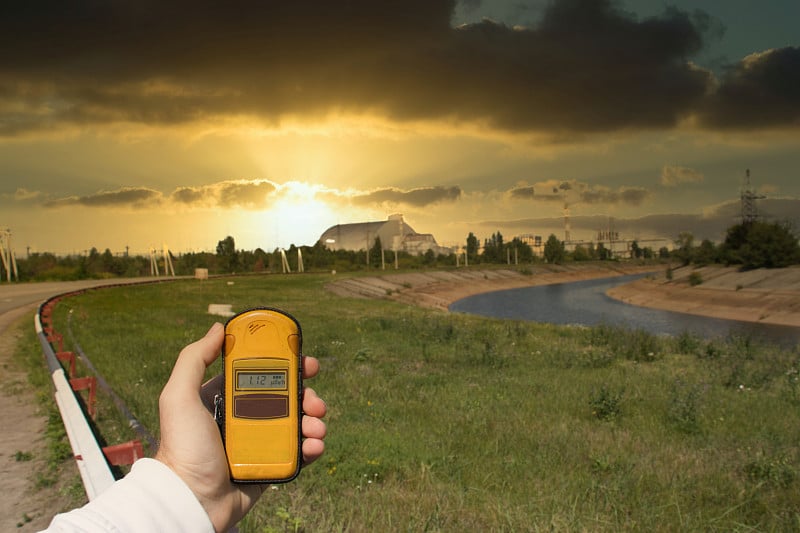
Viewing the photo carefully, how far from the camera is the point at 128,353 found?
16297 millimetres

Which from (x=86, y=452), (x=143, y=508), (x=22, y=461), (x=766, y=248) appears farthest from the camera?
(x=766, y=248)

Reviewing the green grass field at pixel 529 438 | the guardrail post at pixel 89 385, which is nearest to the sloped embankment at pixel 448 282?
the green grass field at pixel 529 438

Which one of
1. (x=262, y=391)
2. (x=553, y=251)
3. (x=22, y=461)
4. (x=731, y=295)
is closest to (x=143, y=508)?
(x=262, y=391)

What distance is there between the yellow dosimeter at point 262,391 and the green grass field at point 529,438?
3402 mm

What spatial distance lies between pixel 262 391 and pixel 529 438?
7.02 metres

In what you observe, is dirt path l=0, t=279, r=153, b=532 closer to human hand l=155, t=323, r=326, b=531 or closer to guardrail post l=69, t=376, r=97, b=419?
guardrail post l=69, t=376, r=97, b=419

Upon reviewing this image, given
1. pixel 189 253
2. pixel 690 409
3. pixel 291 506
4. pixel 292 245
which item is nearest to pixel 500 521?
pixel 291 506

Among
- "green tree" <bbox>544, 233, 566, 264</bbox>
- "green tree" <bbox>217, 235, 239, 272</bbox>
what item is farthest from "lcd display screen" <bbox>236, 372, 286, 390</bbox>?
"green tree" <bbox>544, 233, 566, 264</bbox>

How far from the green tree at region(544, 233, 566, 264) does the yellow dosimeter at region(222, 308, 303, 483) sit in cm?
17914

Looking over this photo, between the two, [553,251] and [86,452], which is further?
[553,251]

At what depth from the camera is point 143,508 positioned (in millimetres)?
1694

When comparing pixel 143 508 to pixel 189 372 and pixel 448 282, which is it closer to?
pixel 189 372

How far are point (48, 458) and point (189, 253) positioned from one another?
117m

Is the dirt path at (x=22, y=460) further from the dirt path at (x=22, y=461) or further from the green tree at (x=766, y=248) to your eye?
the green tree at (x=766, y=248)
